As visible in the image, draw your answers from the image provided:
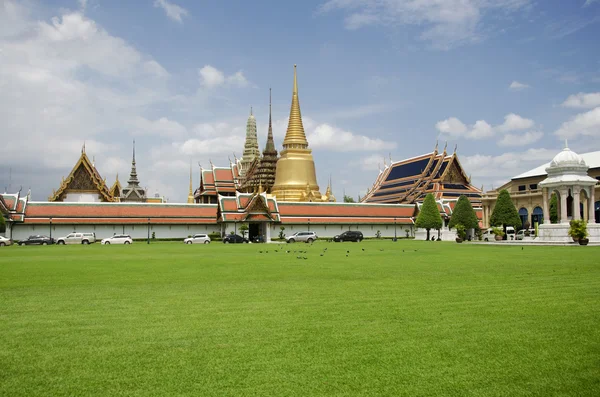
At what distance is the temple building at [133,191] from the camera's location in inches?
3669

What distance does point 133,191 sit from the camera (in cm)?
9469

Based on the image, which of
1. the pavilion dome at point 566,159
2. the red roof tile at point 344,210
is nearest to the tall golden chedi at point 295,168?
the red roof tile at point 344,210

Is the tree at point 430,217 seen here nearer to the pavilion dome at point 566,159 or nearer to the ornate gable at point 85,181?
the pavilion dome at point 566,159

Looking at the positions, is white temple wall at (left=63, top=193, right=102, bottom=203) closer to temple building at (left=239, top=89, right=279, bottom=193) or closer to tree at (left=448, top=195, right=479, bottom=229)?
temple building at (left=239, top=89, right=279, bottom=193)

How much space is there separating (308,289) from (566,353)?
6.35m

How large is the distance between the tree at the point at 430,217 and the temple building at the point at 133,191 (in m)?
51.1

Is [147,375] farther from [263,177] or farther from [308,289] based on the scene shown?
[263,177]

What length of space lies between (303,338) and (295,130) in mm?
67784

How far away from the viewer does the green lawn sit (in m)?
5.86

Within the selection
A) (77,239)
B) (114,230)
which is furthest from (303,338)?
(114,230)

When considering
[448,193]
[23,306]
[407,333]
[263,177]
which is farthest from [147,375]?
[263,177]

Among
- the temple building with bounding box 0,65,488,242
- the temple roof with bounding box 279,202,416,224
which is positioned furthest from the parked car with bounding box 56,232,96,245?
the temple roof with bounding box 279,202,416,224

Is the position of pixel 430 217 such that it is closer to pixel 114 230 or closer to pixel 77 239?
pixel 114 230

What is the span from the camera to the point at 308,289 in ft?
40.8
